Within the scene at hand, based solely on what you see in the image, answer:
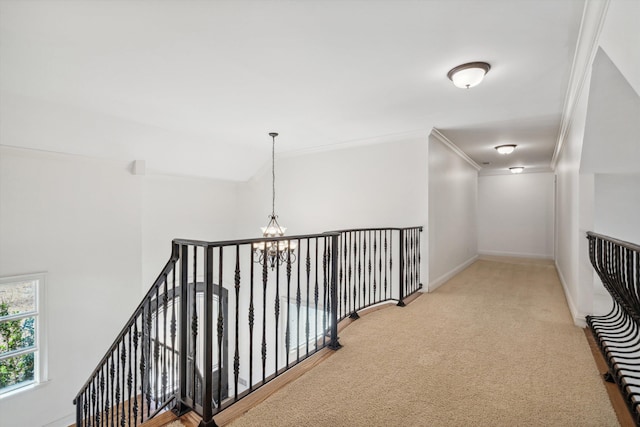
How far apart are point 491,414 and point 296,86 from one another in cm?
290

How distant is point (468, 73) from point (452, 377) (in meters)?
2.32

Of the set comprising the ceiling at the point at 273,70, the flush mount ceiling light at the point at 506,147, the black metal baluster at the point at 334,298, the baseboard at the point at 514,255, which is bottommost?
the baseboard at the point at 514,255

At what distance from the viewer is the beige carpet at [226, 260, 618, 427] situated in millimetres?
1682

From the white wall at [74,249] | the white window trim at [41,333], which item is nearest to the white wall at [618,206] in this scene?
the white wall at [74,249]

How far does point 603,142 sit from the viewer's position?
2.82 metres

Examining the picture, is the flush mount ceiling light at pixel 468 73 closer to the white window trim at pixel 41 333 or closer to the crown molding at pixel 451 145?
the crown molding at pixel 451 145

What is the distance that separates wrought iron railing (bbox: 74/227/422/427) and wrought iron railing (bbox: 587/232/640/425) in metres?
1.74

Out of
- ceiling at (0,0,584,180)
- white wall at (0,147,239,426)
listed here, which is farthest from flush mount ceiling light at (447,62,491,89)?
white wall at (0,147,239,426)

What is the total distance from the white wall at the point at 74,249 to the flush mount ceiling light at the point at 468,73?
4.79 m

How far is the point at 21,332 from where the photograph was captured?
407 cm

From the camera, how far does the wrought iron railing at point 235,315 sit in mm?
1708

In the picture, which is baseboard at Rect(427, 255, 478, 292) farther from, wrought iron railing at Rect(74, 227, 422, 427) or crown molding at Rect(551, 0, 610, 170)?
crown molding at Rect(551, 0, 610, 170)

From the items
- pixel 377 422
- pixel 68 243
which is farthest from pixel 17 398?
pixel 377 422

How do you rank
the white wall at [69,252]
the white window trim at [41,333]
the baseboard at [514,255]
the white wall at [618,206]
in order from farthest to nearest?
the baseboard at [514,255], the white window trim at [41,333], the white wall at [69,252], the white wall at [618,206]
